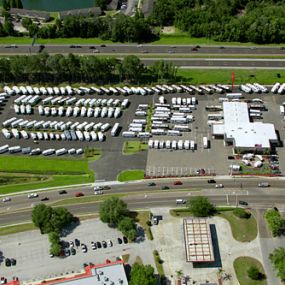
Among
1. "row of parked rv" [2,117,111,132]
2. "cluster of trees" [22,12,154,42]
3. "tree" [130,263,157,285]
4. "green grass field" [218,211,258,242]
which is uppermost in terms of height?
"cluster of trees" [22,12,154,42]

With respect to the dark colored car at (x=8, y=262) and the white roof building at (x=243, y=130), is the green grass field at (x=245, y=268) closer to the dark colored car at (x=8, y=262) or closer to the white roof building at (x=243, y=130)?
the white roof building at (x=243, y=130)

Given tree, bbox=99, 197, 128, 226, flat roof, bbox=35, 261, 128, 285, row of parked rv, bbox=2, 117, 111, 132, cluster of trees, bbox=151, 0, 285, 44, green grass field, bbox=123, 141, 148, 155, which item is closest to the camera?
flat roof, bbox=35, 261, 128, 285

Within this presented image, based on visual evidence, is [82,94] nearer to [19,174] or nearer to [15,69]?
[15,69]

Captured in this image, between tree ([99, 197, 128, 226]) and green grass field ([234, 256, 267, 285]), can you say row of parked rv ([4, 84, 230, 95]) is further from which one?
green grass field ([234, 256, 267, 285])

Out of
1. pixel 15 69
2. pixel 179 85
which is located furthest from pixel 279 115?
pixel 15 69

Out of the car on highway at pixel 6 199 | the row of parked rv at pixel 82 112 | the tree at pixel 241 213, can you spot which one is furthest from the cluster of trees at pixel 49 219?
the row of parked rv at pixel 82 112

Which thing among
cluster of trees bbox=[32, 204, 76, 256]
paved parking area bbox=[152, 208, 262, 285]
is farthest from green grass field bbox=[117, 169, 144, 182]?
cluster of trees bbox=[32, 204, 76, 256]
